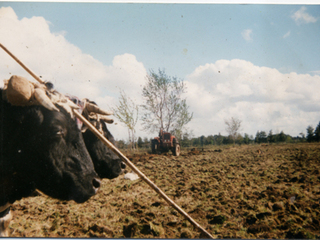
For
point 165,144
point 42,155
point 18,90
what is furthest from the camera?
point 165,144

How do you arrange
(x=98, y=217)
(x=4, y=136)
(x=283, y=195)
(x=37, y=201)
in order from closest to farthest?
1. (x=4, y=136)
2. (x=98, y=217)
3. (x=283, y=195)
4. (x=37, y=201)

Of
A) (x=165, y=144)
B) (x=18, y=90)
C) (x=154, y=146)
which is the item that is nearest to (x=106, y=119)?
(x=18, y=90)

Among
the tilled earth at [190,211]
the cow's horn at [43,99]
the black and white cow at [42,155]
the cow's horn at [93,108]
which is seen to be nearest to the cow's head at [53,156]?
the black and white cow at [42,155]

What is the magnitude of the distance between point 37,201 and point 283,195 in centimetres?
433

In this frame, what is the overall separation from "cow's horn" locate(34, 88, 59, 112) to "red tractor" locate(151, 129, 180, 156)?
29.8 feet

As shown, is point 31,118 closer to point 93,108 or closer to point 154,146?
point 93,108

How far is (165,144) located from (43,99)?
946 cm

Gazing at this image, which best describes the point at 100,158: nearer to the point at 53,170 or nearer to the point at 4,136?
the point at 53,170

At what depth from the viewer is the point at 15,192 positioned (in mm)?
1938

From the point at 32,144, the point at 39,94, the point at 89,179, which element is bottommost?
the point at 89,179

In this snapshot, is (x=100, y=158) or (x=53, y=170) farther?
(x=100, y=158)

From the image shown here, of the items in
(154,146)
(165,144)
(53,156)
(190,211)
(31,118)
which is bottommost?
(190,211)

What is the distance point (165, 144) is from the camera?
10961mm

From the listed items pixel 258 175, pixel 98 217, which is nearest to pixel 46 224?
pixel 98 217
